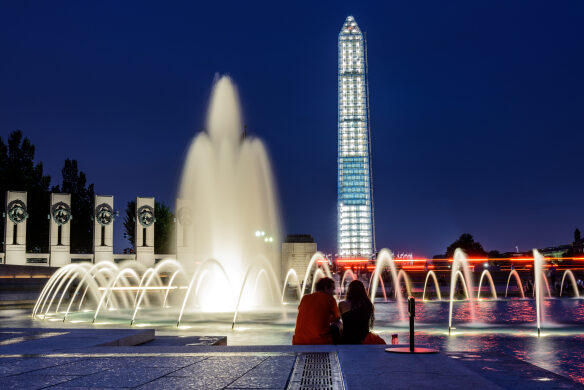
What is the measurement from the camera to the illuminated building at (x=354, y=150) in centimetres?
19200

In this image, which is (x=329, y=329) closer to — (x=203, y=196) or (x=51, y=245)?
(x=203, y=196)

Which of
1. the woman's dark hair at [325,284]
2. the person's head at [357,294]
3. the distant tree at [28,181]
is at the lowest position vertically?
the person's head at [357,294]

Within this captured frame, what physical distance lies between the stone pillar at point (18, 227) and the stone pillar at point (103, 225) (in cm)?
454

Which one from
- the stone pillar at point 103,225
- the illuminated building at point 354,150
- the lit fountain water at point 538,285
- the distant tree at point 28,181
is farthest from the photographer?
the illuminated building at point 354,150

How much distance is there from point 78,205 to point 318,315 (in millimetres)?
71915

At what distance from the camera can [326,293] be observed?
8031 mm

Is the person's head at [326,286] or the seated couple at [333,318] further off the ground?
the person's head at [326,286]

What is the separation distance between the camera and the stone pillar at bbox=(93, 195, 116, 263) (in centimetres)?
4162

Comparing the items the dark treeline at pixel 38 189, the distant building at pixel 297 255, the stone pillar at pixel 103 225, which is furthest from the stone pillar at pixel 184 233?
the dark treeline at pixel 38 189

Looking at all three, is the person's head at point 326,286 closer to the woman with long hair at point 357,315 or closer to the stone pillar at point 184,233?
the woman with long hair at point 357,315

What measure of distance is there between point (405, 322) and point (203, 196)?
1559 cm

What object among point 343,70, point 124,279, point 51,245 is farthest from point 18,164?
point 343,70

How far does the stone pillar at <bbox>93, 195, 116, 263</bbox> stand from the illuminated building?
155m

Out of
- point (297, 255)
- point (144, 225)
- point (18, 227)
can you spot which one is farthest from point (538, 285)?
point (18, 227)
